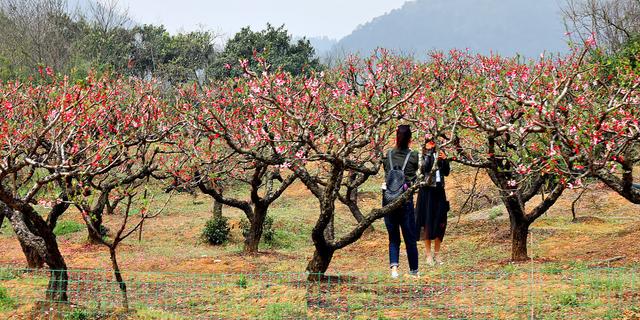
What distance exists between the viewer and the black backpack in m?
10.9

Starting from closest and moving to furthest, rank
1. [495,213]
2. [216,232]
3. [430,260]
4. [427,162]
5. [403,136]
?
[403,136], [427,162], [430,260], [216,232], [495,213]

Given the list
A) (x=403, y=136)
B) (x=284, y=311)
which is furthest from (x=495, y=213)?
(x=284, y=311)

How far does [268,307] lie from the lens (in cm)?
976

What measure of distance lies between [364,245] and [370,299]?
9452 mm

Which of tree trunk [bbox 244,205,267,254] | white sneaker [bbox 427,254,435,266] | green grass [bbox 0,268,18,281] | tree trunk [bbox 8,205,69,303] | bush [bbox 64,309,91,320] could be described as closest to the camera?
bush [bbox 64,309,91,320]

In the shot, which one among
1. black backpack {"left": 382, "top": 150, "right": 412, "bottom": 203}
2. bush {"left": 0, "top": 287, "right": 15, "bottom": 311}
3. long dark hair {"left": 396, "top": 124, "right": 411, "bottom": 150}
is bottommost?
bush {"left": 0, "top": 287, "right": 15, "bottom": 311}

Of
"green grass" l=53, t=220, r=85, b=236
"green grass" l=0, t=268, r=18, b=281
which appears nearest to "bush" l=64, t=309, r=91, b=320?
"green grass" l=0, t=268, r=18, b=281

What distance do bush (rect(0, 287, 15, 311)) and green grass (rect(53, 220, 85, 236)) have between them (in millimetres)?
13386

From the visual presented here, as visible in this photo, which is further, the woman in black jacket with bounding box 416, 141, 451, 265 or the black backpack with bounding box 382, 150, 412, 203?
the woman in black jacket with bounding box 416, 141, 451, 265

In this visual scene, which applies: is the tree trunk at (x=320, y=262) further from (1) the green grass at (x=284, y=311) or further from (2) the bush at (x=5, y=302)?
(2) the bush at (x=5, y=302)

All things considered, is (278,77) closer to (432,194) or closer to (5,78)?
(432,194)

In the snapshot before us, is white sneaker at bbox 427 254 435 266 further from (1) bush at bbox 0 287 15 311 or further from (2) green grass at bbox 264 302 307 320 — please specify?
(1) bush at bbox 0 287 15 311

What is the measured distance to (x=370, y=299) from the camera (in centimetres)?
1041

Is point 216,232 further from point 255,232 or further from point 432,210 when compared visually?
point 432,210
